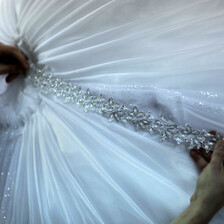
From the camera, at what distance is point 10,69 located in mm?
750

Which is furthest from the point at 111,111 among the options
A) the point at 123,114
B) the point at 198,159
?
the point at 198,159

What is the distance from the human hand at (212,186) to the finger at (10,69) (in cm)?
55

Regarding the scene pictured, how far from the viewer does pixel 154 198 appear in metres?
0.54

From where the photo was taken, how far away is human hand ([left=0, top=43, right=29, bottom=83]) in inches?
28.7

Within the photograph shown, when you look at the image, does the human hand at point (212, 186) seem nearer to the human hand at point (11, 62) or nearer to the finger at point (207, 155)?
the finger at point (207, 155)

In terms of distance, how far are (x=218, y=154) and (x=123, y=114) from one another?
21cm

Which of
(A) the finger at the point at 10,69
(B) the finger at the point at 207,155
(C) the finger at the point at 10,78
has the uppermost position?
(B) the finger at the point at 207,155

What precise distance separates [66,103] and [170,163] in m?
0.29

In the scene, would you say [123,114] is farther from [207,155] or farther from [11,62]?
[11,62]

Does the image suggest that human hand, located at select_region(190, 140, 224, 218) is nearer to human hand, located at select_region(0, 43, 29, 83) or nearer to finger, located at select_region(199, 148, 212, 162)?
finger, located at select_region(199, 148, 212, 162)

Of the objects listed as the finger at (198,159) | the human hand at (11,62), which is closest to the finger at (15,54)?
the human hand at (11,62)

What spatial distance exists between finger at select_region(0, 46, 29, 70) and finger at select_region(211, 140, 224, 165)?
0.54 meters

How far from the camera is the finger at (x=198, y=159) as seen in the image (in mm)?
542

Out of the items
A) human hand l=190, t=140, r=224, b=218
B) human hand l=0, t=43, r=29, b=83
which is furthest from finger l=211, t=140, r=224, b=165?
human hand l=0, t=43, r=29, b=83
